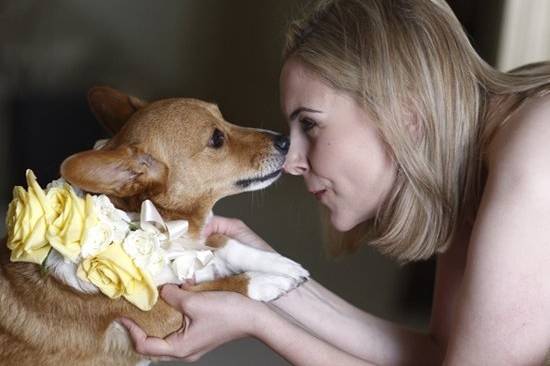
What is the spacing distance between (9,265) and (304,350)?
1.81 ft

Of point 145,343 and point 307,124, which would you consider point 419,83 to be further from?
point 145,343

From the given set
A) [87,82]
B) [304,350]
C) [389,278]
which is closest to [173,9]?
[87,82]

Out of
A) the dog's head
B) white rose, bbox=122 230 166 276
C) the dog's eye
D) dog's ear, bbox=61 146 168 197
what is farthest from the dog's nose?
white rose, bbox=122 230 166 276

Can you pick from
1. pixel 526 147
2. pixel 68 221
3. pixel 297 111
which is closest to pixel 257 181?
pixel 297 111

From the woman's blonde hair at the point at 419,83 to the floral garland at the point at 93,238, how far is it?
0.41 m

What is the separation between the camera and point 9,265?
145 cm

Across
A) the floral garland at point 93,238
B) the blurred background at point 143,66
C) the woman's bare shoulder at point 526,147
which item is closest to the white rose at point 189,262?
the floral garland at point 93,238

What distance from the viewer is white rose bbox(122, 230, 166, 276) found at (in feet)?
4.26

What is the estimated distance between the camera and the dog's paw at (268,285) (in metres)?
1.45

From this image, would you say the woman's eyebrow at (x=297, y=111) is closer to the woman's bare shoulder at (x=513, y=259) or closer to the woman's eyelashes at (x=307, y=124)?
the woman's eyelashes at (x=307, y=124)

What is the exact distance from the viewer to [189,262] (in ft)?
4.57

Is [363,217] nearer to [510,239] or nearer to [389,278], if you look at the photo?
[510,239]

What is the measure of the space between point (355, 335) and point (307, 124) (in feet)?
1.59

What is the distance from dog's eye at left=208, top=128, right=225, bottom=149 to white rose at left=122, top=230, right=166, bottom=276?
0.96 feet
